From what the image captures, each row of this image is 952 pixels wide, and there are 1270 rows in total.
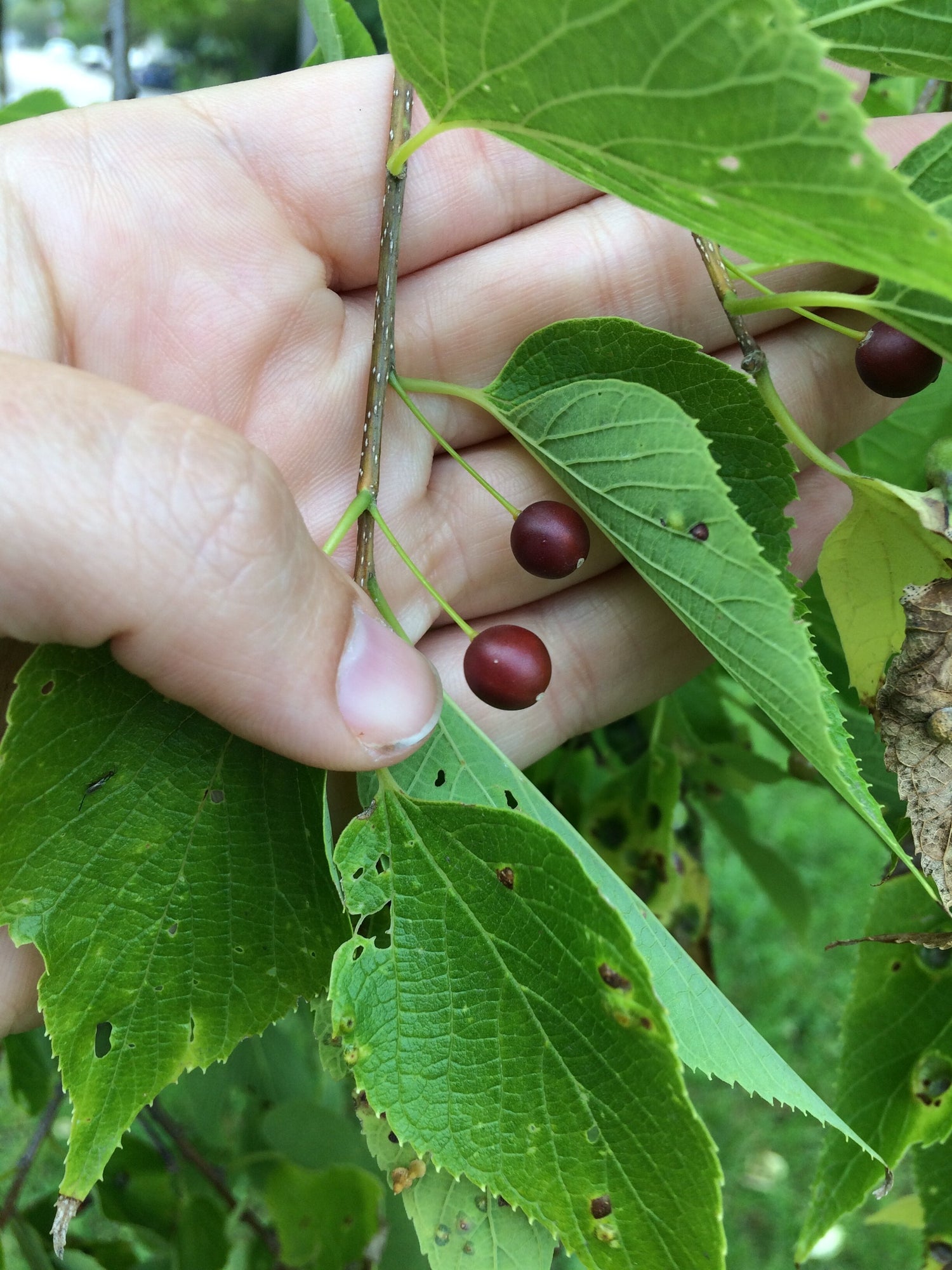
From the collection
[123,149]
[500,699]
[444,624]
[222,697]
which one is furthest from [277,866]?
[123,149]

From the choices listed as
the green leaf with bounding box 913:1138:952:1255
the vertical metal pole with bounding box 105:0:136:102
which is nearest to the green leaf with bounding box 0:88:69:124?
the vertical metal pole with bounding box 105:0:136:102

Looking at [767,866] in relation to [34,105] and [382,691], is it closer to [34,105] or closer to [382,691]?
[382,691]

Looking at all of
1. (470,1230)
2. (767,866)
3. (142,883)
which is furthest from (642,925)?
(767,866)

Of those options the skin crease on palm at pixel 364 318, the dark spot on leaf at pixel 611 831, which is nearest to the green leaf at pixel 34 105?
the skin crease on palm at pixel 364 318

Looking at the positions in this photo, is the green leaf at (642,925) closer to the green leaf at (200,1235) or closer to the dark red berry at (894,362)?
the dark red berry at (894,362)

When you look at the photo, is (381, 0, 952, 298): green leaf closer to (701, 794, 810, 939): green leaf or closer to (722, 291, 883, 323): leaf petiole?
(722, 291, 883, 323): leaf petiole
